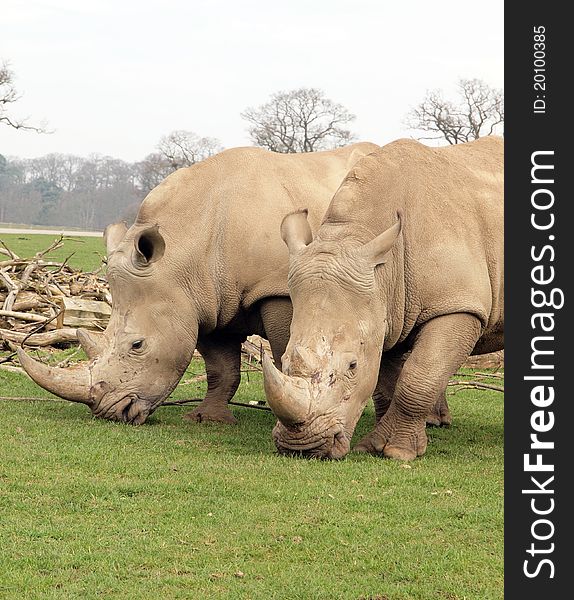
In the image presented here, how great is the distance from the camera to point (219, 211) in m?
10.5

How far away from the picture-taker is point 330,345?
8492 millimetres

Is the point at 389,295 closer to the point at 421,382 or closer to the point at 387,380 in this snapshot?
the point at 421,382

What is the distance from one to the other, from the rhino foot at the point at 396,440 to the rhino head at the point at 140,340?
2107mm

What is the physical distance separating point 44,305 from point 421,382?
28.9 feet

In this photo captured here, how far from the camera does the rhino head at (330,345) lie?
8.30 meters

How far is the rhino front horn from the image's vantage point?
10016 mm

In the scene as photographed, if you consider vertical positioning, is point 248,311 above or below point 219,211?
below

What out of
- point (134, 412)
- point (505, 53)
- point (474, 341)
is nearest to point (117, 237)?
point (134, 412)

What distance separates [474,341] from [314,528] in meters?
3.10

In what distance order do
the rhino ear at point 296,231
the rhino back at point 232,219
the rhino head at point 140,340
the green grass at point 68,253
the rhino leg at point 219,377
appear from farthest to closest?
the green grass at point 68,253
the rhino leg at point 219,377
the rhino back at point 232,219
the rhino head at point 140,340
the rhino ear at point 296,231

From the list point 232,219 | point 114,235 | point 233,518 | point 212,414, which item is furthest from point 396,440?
point 114,235

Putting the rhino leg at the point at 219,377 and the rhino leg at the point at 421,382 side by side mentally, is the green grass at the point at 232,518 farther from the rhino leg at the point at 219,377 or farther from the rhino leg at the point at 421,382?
the rhino leg at the point at 219,377

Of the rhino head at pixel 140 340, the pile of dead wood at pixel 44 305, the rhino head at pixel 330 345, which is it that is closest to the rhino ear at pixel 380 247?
the rhino head at pixel 330 345

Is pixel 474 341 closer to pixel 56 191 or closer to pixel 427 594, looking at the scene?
pixel 427 594
